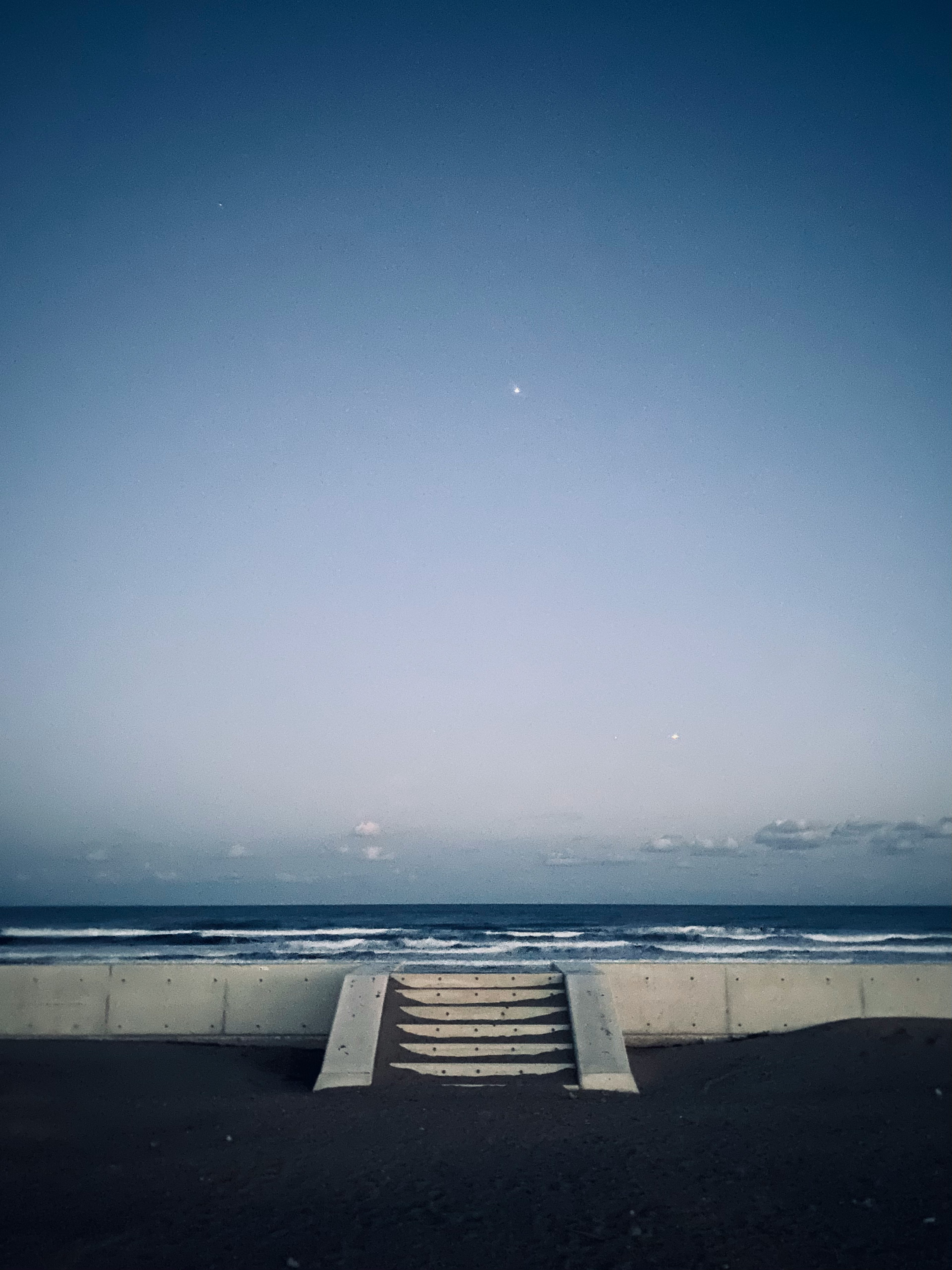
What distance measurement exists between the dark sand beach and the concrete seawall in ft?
2.27

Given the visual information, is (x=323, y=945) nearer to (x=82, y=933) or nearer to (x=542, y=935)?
(x=542, y=935)

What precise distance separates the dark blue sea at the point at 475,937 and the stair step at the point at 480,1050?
306 inches

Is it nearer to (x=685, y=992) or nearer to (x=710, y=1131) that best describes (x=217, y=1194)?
(x=710, y=1131)

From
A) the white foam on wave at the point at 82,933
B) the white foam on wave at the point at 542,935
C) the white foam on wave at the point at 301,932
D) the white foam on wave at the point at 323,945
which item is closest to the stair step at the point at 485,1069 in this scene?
the white foam on wave at the point at 323,945

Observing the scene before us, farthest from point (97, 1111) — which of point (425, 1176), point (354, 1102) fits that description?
point (425, 1176)

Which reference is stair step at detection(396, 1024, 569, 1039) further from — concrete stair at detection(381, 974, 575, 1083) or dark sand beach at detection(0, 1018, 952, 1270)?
dark sand beach at detection(0, 1018, 952, 1270)

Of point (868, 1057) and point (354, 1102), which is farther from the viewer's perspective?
point (868, 1057)

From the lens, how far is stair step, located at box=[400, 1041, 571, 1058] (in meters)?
8.98

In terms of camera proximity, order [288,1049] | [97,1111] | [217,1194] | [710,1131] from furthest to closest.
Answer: [288,1049] < [97,1111] < [710,1131] < [217,1194]

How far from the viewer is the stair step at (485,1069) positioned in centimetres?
862

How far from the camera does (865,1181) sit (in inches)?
242

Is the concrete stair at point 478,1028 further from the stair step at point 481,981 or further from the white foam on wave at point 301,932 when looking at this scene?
the white foam on wave at point 301,932

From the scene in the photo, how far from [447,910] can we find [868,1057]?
2172 inches

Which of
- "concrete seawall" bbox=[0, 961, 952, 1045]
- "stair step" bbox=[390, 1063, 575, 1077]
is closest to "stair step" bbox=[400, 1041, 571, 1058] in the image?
"stair step" bbox=[390, 1063, 575, 1077]
